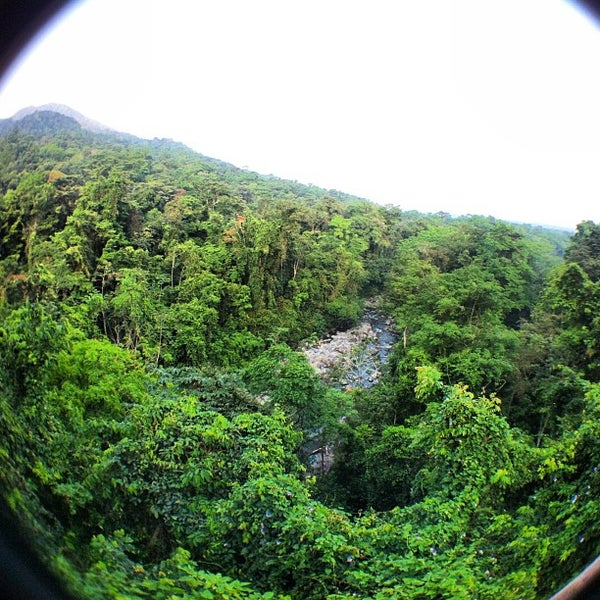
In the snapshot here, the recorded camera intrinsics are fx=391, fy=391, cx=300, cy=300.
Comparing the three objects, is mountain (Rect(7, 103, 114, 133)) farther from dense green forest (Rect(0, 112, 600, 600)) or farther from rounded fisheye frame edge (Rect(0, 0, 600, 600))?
rounded fisheye frame edge (Rect(0, 0, 600, 600))

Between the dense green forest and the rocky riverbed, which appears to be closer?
the dense green forest

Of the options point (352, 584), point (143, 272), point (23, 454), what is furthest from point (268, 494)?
point (143, 272)

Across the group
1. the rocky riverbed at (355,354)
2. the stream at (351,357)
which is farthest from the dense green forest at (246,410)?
the rocky riverbed at (355,354)

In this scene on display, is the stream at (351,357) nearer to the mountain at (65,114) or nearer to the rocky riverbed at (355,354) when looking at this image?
the rocky riverbed at (355,354)

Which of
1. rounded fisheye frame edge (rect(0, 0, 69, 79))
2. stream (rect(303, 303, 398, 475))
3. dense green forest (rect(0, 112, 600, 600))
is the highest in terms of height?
rounded fisheye frame edge (rect(0, 0, 69, 79))

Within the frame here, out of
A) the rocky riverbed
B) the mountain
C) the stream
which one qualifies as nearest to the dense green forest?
the mountain
